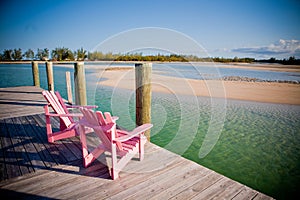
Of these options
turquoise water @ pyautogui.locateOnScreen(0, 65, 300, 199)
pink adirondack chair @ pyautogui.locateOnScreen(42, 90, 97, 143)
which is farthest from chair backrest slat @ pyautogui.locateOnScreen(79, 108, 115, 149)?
turquoise water @ pyautogui.locateOnScreen(0, 65, 300, 199)

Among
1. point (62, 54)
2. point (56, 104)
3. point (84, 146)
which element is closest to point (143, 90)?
point (84, 146)

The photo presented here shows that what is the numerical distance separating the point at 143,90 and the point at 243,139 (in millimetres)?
3683

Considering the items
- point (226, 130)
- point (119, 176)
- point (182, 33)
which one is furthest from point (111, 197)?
point (226, 130)

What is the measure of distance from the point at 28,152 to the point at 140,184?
2044 millimetres

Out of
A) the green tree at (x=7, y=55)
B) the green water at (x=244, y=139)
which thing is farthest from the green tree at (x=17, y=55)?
the green water at (x=244, y=139)

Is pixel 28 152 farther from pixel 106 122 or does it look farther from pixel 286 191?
pixel 286 191

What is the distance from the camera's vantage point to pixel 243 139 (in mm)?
5074

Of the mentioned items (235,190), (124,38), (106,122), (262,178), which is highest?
(124,38)

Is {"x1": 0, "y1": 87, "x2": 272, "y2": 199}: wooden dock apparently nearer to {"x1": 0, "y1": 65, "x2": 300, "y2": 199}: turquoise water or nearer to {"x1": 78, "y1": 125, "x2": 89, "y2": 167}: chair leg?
{"x1": 78, "y1": 125, "x2": 89, "y2": 167}: chair leg

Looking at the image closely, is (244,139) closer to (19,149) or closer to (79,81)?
(79,81)

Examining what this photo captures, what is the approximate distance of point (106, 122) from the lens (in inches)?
87.5

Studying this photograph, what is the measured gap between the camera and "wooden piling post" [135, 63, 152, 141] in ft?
9.87

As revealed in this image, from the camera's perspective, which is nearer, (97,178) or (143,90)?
(97,178)

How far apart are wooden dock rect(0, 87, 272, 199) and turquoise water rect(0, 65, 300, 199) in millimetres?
1378
